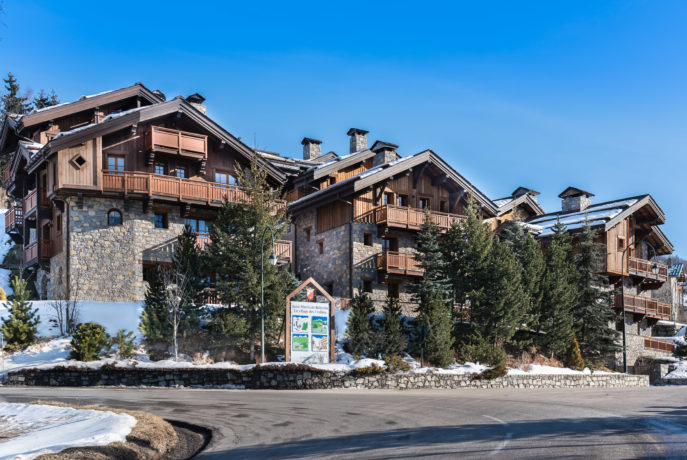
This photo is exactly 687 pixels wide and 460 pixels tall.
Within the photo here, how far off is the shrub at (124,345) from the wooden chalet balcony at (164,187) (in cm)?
886

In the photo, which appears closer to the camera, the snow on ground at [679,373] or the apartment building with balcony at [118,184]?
the apartment building with balcony at [118,184]

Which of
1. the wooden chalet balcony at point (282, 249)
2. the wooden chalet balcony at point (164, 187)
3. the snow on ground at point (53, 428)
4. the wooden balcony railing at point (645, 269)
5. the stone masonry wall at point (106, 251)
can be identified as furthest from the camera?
the wooden balcony railing at point (645, 269)

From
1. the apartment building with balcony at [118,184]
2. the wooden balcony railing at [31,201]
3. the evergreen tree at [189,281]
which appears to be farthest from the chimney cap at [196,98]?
the evergreen tree at [189,281]

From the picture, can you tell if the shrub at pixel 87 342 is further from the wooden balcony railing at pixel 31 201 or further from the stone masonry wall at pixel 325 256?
the stone masonry wall at pixel 325 256

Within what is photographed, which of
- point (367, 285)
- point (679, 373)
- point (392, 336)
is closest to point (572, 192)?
point (679, 373)

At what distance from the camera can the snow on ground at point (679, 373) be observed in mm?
42366

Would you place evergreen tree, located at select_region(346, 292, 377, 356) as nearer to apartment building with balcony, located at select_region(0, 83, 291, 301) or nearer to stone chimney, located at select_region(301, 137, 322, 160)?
apartment building with balcony, located at select_region(0, 83, 291, 301)

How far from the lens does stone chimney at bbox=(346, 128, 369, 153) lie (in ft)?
150

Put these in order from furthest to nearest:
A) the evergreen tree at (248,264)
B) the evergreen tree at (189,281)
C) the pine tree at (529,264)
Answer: the pine tree at (529,264), the evergreen tree at (248,264), the evergreen tree at (189,281)

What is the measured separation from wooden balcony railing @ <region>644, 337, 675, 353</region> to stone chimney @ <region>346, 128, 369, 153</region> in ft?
80.1

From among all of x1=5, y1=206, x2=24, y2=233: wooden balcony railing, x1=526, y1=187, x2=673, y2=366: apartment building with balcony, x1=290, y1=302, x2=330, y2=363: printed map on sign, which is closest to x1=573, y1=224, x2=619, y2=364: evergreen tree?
x1=526, y1=187, x2=673, y2=366: apartment building with balcony

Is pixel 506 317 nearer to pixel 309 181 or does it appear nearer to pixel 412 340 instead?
pixel 412 340

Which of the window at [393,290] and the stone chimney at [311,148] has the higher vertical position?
the stone chimney at [311,148]

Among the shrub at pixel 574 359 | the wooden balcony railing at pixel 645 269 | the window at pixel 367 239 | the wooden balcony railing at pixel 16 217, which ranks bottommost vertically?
the shrub at pixel 574 359
